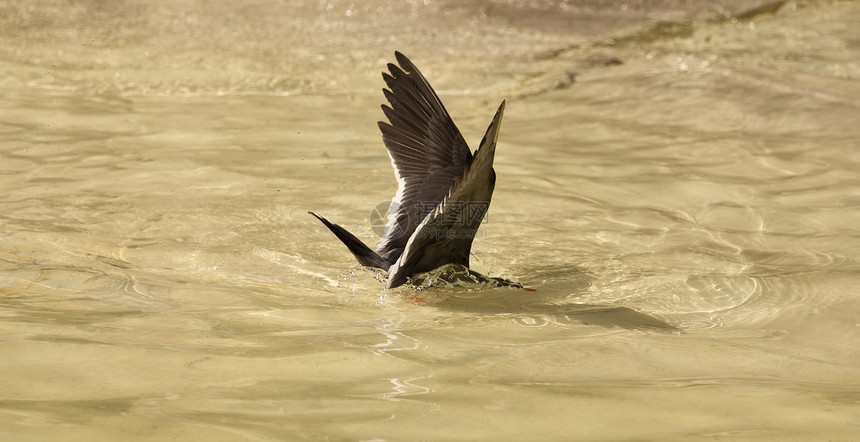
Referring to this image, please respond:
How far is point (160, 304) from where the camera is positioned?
3.59m

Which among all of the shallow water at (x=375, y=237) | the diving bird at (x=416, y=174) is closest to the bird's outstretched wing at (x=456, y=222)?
the diving bird at (x=416, y=174)

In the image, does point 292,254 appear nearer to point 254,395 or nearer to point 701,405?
point 254,395

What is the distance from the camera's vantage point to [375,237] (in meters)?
5.22

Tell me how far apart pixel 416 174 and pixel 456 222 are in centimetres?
71

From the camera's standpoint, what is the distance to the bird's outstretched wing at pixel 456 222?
3.27 m

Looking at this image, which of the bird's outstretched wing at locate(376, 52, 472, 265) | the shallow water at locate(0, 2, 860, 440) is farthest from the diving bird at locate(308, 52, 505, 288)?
the shallow water at locate(0, 2, 860, 440)

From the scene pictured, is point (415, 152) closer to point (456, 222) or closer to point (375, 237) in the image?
point (456, 222)

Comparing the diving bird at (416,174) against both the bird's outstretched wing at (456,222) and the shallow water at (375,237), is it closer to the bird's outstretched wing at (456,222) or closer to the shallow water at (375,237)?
the bird's outstretched wing at (456,222)

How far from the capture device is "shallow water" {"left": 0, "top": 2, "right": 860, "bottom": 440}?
2.63 metres

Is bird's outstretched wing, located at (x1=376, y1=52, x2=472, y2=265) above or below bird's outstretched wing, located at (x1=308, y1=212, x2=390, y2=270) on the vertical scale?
above

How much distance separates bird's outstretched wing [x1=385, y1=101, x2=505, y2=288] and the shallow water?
18cm

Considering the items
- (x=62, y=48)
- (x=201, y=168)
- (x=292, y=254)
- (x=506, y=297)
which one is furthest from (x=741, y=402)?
(x=62, y=48)

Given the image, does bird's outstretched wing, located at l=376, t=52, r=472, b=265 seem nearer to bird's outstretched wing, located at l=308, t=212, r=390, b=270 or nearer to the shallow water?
bird's outstretched wing, located at l=308, t=212, r=390, b=270

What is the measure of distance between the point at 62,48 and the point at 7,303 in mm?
6578
